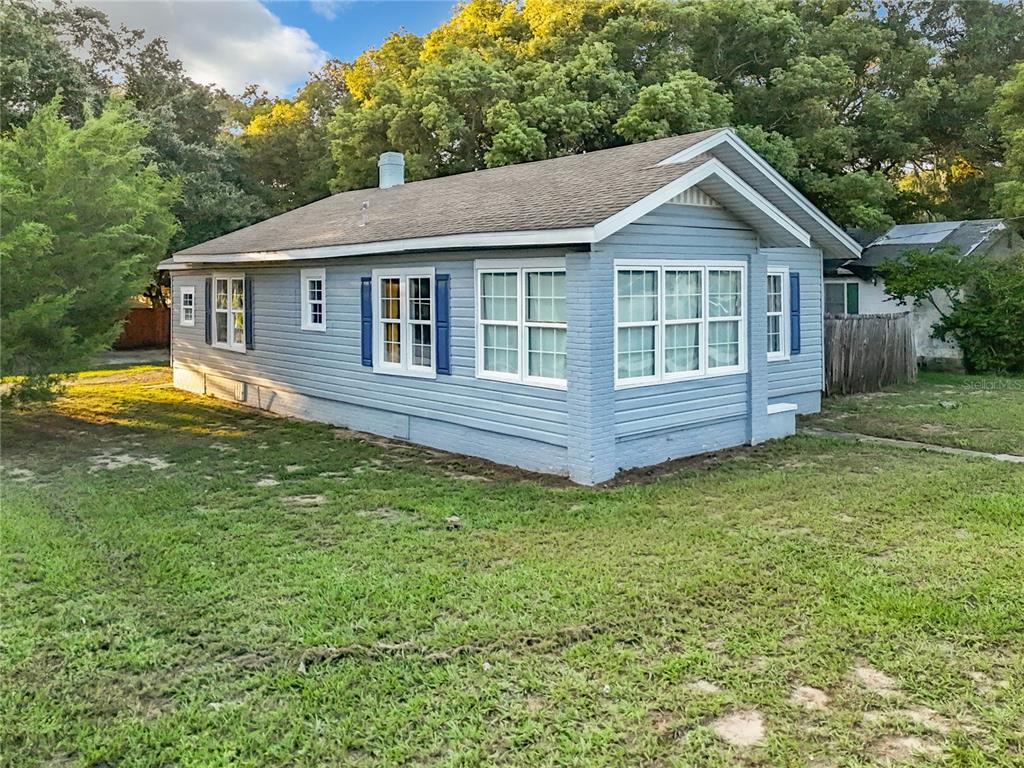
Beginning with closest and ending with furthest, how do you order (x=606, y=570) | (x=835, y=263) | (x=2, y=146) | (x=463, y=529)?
1. (x=606, y=570)
2. (x=463, y=529)
3. (x=2, y=146)
4. (x=835, y=263)

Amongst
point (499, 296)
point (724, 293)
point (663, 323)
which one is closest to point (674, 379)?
point (663, 323)

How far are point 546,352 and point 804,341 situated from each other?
611cm

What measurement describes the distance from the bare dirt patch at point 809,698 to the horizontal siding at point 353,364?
4714 millimetres

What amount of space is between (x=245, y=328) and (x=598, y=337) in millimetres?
7874

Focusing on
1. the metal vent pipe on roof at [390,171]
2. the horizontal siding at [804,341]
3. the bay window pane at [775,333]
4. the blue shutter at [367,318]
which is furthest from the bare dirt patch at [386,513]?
the metal vent pipe on roof at [390,171]

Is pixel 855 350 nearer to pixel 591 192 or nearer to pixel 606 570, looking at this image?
pixel 591 192

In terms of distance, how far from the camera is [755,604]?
492 cm

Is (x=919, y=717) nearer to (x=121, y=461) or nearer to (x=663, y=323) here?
(x=663, y=323)

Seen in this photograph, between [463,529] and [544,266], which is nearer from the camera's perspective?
[463,529]

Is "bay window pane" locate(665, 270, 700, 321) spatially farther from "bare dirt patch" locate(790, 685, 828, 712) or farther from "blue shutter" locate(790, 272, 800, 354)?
"bare dirt patch" locate(790, 685, 828, 712)

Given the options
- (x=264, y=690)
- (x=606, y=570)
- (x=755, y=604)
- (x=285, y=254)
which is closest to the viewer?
(x=264, y=690)

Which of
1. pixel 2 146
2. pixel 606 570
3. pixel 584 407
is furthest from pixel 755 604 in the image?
pixel 2 146

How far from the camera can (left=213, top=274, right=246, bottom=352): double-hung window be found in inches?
559

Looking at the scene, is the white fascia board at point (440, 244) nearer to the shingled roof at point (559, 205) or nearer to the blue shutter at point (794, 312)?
the shingled roof at point (559, 205)
